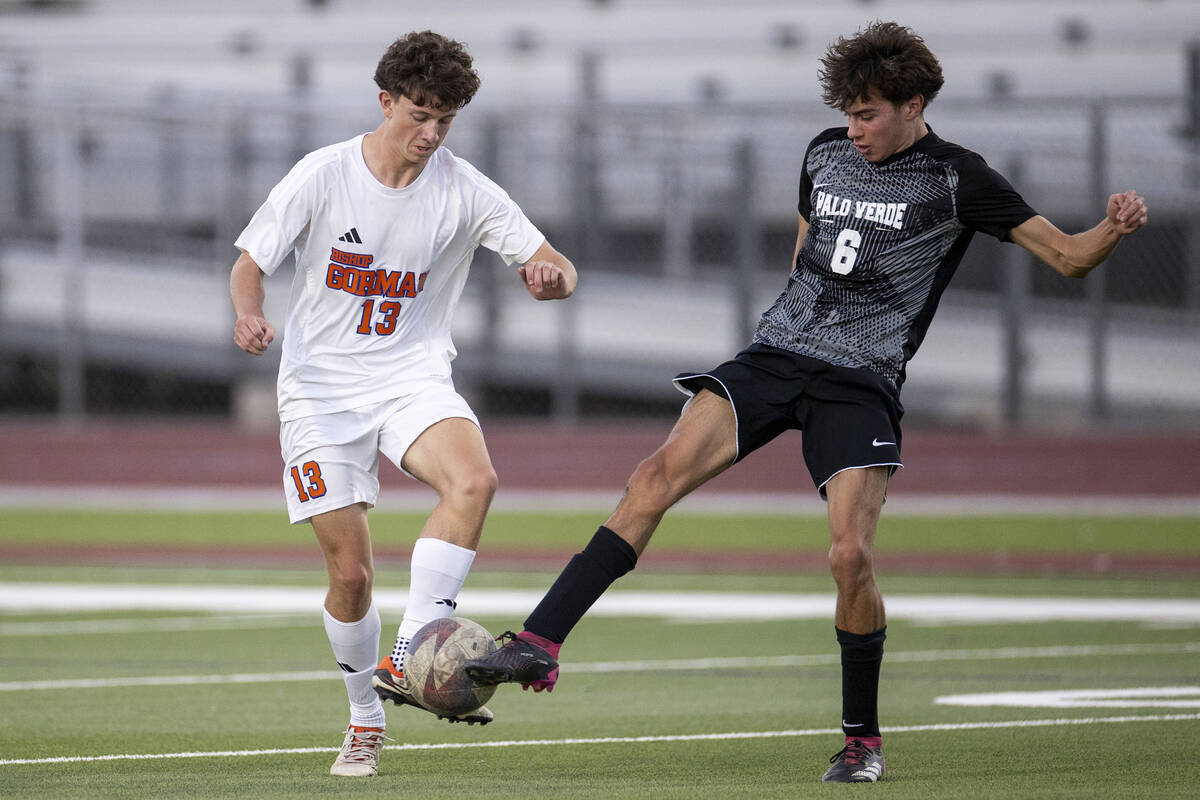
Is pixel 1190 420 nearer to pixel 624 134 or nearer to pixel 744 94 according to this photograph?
pixel 624 134

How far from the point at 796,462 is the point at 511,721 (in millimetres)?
11688

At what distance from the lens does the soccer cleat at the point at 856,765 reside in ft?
19.4

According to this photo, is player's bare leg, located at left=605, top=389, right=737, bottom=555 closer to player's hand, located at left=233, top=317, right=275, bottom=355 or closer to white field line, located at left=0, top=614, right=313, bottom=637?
player's hand, located at left=233, top=317, right=275, bottom=355

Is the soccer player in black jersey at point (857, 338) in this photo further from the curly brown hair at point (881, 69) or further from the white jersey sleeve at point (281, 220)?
the white jersey sleeve at point (281, 220)

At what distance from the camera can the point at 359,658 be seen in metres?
6.55

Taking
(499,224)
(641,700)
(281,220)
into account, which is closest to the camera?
(281,220)

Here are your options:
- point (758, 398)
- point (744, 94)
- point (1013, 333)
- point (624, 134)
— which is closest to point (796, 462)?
point (1013, 333)

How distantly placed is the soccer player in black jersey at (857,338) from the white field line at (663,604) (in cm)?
529

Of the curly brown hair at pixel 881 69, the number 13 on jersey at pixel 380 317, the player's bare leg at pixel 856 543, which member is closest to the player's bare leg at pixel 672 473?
the player's bare leg at pixel 856 543

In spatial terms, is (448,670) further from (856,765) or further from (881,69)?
(881,69)

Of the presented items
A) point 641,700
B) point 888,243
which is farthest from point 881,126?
point 641,700

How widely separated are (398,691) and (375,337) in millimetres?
1326

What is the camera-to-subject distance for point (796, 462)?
19.1 metres

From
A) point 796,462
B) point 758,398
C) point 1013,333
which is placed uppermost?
point 758,398
